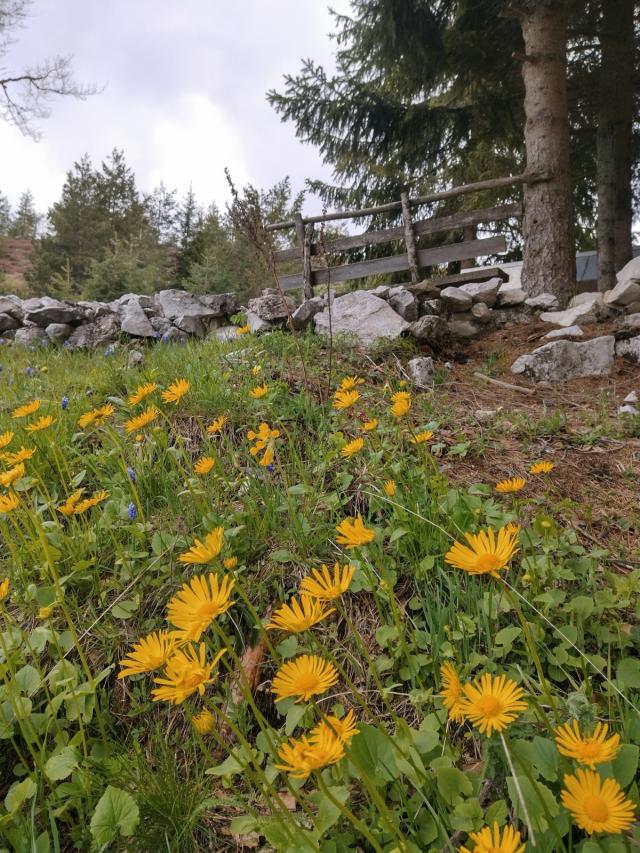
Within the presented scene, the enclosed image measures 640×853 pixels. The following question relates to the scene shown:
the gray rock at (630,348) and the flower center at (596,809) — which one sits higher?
the gray rock at (630,348)

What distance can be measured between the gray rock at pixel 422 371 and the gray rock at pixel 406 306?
110 centimetres

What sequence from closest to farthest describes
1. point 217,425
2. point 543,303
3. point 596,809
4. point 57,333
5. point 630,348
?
1. point 596,809
2. point 217,425
3. point 630,348
4. point 57,333
5. point 543,303

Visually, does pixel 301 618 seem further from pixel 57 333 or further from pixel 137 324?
pixel 57 333

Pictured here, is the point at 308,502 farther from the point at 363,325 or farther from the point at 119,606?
the point at 363,325

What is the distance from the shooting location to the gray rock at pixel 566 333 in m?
3.93

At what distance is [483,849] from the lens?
51 centimetres

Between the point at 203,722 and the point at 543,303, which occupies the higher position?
the point at 543,303

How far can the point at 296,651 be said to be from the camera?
1.11 metres

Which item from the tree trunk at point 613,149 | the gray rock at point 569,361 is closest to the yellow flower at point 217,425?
the gray rock at point 569,361

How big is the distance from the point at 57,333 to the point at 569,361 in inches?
167

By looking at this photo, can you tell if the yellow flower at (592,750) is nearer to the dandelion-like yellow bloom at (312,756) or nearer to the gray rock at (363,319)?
the dandelion-like yellow bloom at (312,756)

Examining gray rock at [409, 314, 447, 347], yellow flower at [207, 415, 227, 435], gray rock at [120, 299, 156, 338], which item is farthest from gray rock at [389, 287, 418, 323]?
yellow flower at [207, 415, 227, 435]

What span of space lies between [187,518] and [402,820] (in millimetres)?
994

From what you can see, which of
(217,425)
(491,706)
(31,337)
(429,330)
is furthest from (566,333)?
(31,337)
